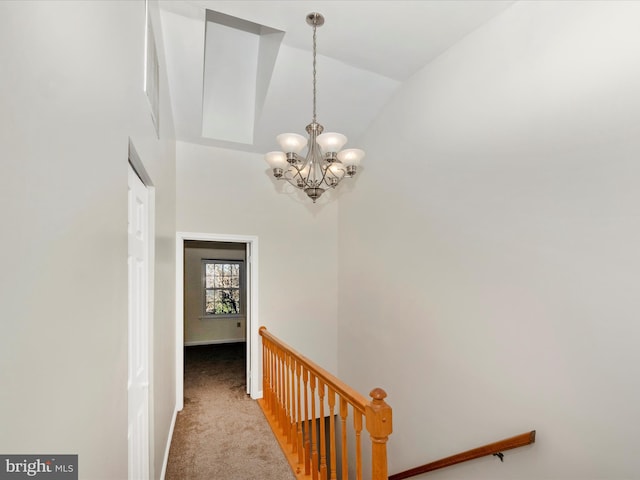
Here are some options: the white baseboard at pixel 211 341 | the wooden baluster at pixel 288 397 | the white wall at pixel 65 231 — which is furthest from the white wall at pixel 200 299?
Result: the white wall at pixel 65 231

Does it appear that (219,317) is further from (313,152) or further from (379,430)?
(379,430)

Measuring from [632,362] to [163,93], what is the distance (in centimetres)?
356

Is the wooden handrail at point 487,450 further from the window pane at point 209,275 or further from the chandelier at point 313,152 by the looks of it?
the window pane at point 209,275

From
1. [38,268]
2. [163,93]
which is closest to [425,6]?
[163,93]

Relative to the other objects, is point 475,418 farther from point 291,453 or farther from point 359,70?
point 359,70

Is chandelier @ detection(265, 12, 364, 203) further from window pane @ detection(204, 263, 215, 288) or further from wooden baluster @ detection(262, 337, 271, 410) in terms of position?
window pane @ detection(204, 263, 215, 288)

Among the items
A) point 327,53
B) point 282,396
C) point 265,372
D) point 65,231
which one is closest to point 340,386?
point 282,396

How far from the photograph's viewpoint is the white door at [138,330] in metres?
1.67

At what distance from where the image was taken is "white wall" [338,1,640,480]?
1.67 metres

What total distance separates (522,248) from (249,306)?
3083mm

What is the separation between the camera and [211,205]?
13.0ft

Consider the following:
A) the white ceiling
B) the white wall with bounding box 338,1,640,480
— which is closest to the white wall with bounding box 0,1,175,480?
the white ceiling

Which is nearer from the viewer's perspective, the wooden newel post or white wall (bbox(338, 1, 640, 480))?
the wooden newel post

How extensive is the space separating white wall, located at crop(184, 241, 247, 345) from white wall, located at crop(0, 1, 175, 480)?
640 cm
